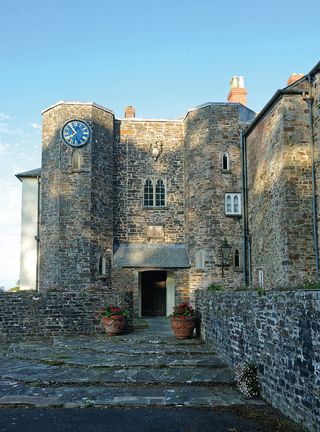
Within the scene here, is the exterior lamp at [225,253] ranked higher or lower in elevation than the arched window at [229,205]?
lower

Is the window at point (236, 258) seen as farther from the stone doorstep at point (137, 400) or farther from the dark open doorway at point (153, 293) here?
the stone doorstep at point (137, 400)

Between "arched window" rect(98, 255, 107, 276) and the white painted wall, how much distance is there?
4.55 meters

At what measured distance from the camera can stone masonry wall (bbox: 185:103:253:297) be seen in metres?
19.8

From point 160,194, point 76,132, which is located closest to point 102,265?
point 160,194

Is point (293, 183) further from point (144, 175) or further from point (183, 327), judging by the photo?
point (144, 175)

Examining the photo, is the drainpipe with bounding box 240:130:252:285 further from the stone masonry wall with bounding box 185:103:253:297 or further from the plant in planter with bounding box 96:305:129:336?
the plant in planter with bounding box 96:305:129:336

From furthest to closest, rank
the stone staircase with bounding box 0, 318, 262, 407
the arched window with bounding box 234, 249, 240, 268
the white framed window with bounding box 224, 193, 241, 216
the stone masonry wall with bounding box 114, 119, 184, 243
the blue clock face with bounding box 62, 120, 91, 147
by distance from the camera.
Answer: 1. the stone masonry wall with bounding box 114, 119, 184, 243
2. the blue clock face with bounding box 62, 120, 91, 147
3. the white framed window with bounding box 224, 193, 241, 216
4. the arched window with bounding box 234, 249, 240, 268
5. the stone staircase with bounding box 0, 318, 262, 407

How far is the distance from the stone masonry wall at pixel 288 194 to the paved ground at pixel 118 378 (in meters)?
4.49

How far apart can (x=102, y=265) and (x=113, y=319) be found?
256 inches

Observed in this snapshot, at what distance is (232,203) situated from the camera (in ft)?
66.2

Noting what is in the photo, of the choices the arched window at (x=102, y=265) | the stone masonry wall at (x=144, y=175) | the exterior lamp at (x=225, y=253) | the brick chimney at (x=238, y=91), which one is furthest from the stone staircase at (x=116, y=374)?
the brick chimney at (x=238, y=91)

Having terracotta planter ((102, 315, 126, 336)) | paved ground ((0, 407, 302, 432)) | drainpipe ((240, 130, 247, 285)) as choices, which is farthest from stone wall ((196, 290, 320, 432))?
drainpipe ((240, 130, 247, 285))

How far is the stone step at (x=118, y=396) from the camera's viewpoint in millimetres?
7438

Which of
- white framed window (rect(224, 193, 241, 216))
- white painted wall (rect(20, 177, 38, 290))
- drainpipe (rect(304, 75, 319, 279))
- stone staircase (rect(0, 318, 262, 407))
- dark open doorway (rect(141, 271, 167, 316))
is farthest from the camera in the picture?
white painted wall (rect(20, 177, 38, 290))
